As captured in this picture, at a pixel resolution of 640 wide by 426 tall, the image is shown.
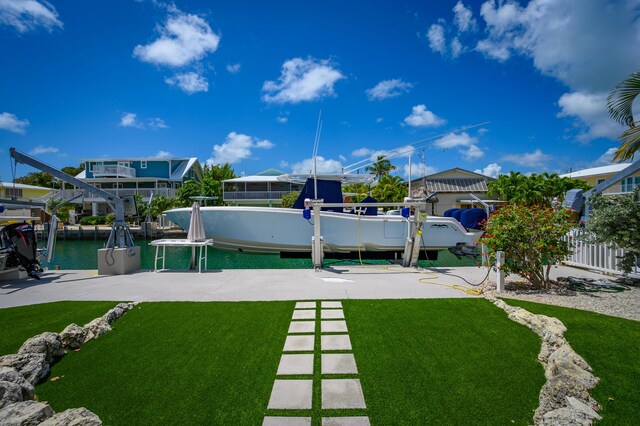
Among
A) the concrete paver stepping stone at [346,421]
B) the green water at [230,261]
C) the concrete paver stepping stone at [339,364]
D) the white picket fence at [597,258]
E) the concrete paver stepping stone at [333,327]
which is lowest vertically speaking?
the green water at [230,261]

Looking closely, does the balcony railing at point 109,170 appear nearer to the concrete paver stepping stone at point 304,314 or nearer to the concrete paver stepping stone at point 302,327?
the concrete paver stepping stone at point 304,314

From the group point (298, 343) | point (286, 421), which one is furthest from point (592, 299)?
point (286, 421)

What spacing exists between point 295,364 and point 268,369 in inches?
10.6

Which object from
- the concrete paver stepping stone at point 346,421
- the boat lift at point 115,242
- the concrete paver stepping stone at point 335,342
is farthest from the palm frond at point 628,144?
the boat lift at point 115,242

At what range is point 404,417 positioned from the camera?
2.46 meters

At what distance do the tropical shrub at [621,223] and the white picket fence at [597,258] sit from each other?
3.36 ft

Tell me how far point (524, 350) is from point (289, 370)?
7.93ft

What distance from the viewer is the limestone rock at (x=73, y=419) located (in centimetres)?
202

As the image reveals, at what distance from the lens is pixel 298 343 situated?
3.78 meters

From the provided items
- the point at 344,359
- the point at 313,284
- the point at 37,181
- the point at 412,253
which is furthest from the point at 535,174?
the point at 37,181

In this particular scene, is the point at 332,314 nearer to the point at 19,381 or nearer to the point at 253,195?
the point at 19,381

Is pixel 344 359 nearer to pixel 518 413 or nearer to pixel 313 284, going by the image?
pixel 518 413

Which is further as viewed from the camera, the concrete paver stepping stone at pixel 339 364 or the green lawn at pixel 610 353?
the concrete paver stepping stone at pixel 339 364

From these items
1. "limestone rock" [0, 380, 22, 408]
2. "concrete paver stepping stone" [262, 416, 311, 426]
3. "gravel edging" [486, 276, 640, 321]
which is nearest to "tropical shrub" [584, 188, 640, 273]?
"gravel edging" [486, 276, 640, 321]
